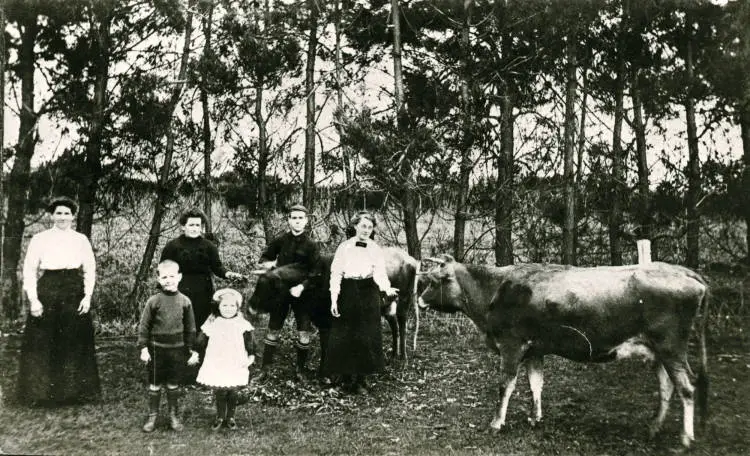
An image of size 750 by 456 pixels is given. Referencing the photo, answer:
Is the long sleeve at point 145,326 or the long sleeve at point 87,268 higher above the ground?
the long sleeve at point 87,268

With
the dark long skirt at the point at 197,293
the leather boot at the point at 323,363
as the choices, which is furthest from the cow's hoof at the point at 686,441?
the dark long skirt at the point at 197,293

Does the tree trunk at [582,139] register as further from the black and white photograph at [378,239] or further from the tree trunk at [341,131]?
the tree trunk at [341,131]

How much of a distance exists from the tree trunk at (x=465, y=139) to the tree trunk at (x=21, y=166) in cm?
719

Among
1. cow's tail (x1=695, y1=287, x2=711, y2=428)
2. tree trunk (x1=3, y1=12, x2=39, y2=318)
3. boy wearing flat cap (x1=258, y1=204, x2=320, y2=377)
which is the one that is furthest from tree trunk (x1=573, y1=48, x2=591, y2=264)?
tree trunk (x1=3, y1=12, x2=39, y2=318)

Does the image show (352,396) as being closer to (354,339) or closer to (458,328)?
(354,339)

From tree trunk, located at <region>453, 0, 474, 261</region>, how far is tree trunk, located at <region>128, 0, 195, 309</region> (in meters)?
5.05

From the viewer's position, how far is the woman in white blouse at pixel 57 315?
20.8 feet

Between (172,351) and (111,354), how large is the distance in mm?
3587

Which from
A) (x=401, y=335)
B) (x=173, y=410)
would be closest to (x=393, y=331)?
(x=401, y=335)

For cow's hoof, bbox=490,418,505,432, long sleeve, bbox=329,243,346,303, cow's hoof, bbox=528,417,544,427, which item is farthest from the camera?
long sleeve, bbox=329,243,346,303

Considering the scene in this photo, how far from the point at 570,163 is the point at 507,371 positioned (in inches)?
248

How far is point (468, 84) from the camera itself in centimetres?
1124

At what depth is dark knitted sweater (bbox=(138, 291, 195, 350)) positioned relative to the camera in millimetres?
5777

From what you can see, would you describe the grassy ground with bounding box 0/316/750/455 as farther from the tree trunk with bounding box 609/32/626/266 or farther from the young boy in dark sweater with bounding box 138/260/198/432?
the tree trunk with bounding box 609/32/626/266
